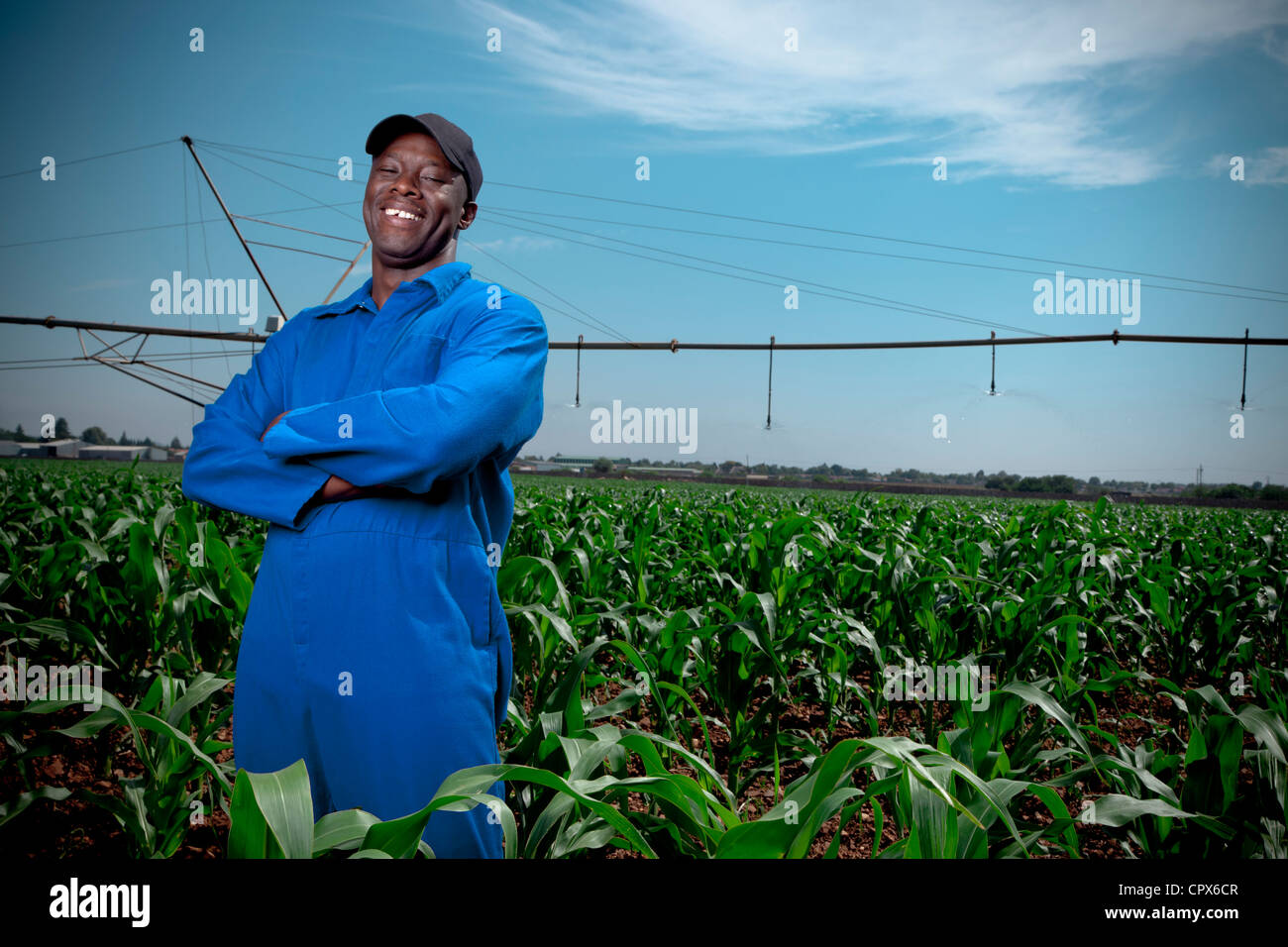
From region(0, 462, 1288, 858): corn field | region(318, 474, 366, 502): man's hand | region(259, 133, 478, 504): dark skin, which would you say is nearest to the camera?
region(0, 462, 1288, 858): corn field

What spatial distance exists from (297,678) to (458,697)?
1.16ft

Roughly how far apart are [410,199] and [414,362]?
0.39m

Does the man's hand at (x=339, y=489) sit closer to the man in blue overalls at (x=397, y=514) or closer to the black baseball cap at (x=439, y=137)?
the man in blue overalls at (x=397, y=514)

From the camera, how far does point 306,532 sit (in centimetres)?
163

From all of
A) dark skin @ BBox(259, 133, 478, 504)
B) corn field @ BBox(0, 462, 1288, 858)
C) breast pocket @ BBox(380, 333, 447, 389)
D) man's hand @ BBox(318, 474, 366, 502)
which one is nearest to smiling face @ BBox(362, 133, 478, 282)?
dark skin @ BBox(259, 133, 478, 504)

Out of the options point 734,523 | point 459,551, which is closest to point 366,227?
point 459,551

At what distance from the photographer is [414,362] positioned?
175 cm

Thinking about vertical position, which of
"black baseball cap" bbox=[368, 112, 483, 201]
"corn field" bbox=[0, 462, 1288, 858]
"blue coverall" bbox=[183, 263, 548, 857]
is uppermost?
"black baseball cap" bbox=[368, 112, 483, 201]

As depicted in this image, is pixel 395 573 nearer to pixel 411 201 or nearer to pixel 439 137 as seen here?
pixel 411 201

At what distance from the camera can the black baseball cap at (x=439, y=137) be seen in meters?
1.72

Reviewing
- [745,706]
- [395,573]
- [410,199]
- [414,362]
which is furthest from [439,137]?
[745,706]

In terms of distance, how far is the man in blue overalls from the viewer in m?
1.51

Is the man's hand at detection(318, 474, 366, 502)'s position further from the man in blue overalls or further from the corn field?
A: the corn field
